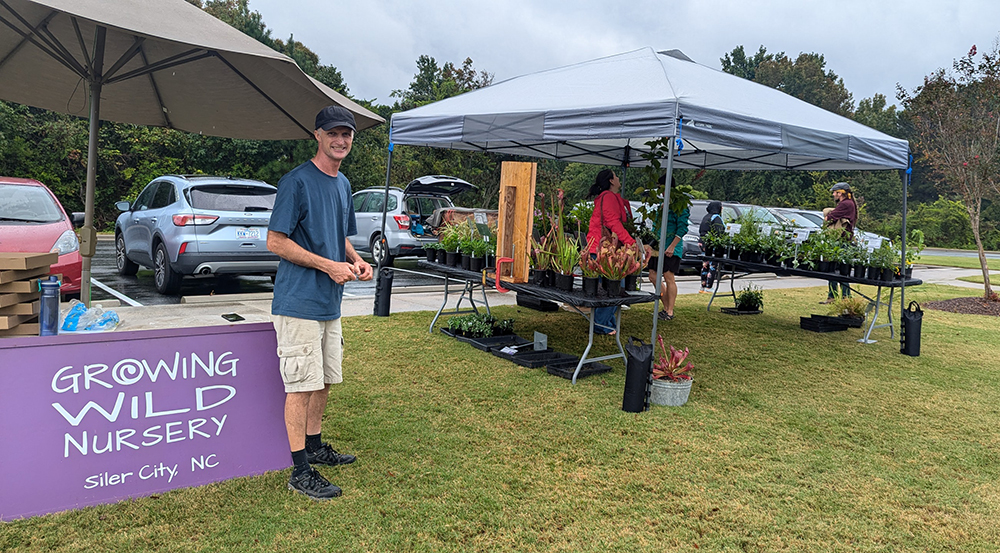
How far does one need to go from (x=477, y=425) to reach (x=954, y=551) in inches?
101

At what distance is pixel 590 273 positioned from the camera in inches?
209

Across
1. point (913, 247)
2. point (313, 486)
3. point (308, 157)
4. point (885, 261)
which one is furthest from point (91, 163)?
point (308, 157)

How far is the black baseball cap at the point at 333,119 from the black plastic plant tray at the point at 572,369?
10.1 feet

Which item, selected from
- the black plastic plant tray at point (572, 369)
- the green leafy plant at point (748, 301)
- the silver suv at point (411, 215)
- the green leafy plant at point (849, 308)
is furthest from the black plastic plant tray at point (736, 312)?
the silver suv at point (411, 215)

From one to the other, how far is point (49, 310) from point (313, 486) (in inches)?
56.7

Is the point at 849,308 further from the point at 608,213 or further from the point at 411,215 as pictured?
the point at 411,215

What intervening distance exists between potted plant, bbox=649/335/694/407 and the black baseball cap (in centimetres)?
289

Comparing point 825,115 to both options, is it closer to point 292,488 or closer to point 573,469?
point 573,469

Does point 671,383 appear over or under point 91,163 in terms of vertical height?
under

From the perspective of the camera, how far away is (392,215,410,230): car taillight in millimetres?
12234

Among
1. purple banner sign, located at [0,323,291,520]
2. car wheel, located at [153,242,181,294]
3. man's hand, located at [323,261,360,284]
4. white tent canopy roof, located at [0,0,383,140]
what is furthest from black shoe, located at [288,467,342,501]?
car wheel, located at [153,242,181,294]

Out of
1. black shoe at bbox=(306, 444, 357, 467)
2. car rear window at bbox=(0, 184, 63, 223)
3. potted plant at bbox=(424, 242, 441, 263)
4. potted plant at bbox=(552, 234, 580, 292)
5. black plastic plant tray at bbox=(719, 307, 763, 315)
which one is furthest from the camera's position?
black plastic plant tray at bbox=(719, 307, 763, 315)

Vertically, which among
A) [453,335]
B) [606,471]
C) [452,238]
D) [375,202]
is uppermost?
[375,202]

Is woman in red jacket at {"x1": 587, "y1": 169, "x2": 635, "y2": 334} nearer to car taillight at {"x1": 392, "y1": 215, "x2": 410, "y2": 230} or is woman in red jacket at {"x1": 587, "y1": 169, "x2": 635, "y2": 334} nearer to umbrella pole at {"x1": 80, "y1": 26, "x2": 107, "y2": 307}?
umbrella pole at {"x1": 80, "y1": 26, "x2": 107, "y2": 307}
